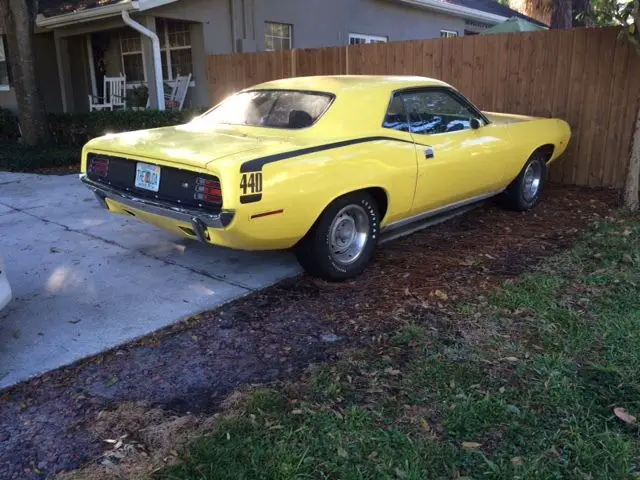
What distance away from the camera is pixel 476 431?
286 centimetres

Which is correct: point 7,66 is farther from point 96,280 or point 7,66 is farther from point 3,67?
point 96,280

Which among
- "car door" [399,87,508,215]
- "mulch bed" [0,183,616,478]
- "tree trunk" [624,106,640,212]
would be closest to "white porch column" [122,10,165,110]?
"car door" [399,87,508,215]

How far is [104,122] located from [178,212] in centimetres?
845

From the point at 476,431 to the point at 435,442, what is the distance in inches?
9.1

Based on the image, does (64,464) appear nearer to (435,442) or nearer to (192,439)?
(192,439)

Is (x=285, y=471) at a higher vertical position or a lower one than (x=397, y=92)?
lower

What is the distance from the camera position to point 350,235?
488cm

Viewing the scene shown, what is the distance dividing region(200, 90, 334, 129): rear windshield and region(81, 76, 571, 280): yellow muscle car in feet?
0.04

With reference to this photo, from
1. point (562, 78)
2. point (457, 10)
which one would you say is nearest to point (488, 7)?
point (457, 10)

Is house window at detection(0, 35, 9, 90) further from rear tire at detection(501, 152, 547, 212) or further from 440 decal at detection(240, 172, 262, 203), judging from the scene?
440 decal at detection(240, 172, 262, 203)

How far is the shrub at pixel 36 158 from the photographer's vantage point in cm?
1033

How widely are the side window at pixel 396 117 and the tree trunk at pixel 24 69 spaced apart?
9.22 m

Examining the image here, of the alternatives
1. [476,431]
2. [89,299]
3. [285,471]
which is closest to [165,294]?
[89,299]

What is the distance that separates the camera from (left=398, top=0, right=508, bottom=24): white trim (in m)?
17.1
